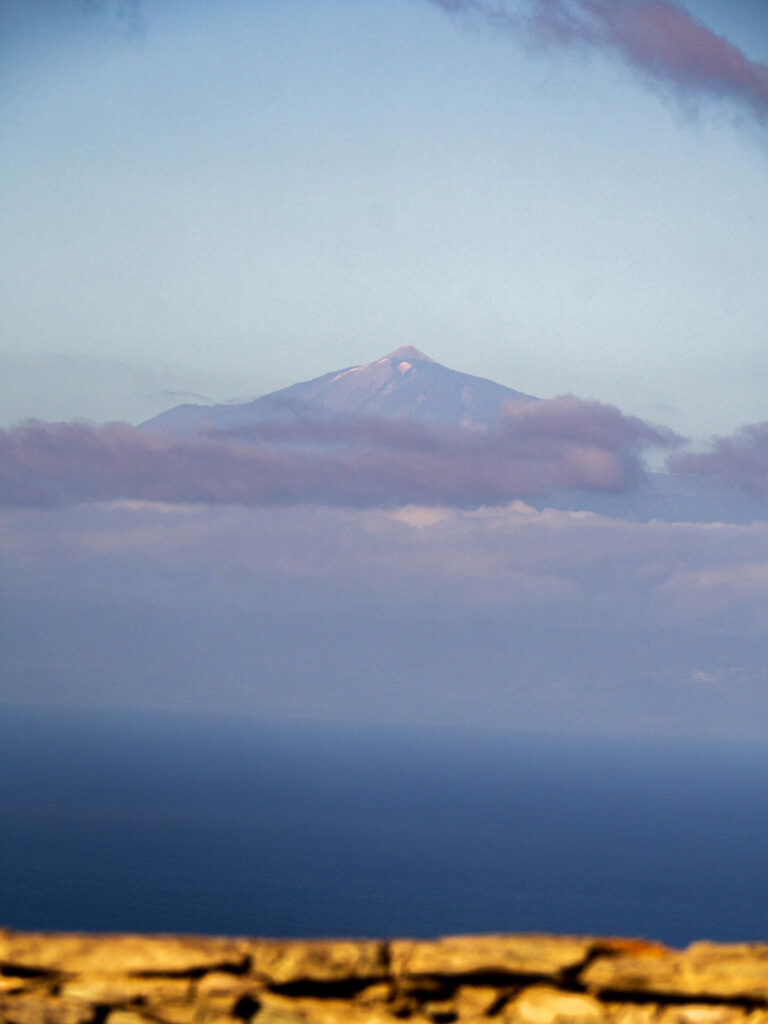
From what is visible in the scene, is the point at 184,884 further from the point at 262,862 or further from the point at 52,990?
the point at 52,990

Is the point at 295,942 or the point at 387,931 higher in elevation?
the point at 387,931

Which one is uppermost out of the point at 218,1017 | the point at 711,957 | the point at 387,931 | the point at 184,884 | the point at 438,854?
the point at 438,854

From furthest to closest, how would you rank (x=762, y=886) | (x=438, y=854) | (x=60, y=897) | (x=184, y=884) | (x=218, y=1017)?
(x=438, y=854) → (x=762, y=886) → (x=184, y=884) → (x=60, y=897) → (x=218, y=1017)

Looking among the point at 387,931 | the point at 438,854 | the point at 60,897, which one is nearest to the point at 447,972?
the point at 387,931

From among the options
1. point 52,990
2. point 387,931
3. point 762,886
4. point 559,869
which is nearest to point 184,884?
point 387,931

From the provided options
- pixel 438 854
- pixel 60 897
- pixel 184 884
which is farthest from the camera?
pixel 438 854

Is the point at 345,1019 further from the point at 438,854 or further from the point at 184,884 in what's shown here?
the point at 438,854

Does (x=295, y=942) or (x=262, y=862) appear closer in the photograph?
(x=295, y=942)
